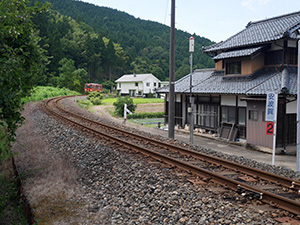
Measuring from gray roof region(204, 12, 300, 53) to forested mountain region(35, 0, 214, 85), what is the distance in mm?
48605

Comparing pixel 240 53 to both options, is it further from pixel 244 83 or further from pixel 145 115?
pixel 145 115

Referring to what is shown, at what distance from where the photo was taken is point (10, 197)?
24.0 ft

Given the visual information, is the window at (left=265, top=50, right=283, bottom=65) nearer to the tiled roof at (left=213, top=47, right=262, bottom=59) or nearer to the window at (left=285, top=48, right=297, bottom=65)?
the window at (left=285, top=48, right=297, bottom=65)

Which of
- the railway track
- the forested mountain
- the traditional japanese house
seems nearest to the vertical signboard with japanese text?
the traditional japanese house

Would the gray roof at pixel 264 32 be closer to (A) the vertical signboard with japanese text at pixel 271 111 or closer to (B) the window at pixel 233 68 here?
(B) the window at pixel 233 68

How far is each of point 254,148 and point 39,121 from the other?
1220 centimetres

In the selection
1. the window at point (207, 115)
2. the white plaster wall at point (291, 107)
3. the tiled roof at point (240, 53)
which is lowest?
the window at point (207, 115)

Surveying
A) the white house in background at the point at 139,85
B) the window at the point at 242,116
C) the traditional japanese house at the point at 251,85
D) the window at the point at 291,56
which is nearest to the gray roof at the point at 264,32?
the traditional japanese house at the point at 251,85

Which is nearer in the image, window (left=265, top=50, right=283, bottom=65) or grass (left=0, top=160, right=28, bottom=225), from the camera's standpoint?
grass (left=0, top=160, right=28, bottom=225)

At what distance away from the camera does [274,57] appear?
50.5ft

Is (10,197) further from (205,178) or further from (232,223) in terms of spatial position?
(232,223)

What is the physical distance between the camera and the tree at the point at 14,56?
17.8 feet

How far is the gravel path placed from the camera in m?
4.86

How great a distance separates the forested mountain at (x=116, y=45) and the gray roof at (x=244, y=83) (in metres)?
47.7
